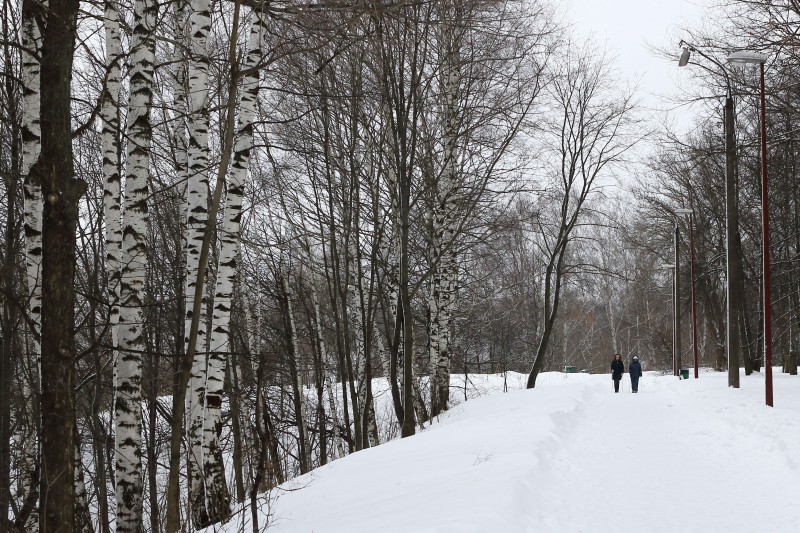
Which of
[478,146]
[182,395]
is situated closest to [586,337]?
[478,146]

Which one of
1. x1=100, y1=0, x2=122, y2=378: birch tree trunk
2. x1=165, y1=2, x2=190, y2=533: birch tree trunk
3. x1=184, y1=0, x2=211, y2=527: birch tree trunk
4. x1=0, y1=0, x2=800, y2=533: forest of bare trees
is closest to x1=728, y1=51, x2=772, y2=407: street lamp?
x1=0, y1=0, x2=800, y2=533: forest of bare trees

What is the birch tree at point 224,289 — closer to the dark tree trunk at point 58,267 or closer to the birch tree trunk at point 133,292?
the birch tree trunk at point 133,292

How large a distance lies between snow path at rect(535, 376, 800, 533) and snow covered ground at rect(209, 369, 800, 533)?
0.9 inches

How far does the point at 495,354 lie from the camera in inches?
1697

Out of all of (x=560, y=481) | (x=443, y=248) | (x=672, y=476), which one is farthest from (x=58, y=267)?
(x=443, y=248)

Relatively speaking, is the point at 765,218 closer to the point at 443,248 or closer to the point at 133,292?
the point at 443,248

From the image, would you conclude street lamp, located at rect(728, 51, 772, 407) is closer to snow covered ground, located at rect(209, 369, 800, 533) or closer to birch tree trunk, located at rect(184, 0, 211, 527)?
snow covered ground, located at rect(209, 369, 800, 533)

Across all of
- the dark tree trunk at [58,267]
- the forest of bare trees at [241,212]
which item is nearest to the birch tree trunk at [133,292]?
the forest of bare trees at [241,212]

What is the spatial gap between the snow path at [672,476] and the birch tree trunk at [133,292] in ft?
12.7

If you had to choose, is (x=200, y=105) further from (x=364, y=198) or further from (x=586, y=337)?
(x=586, y=337)

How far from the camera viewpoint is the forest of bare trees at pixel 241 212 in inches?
180

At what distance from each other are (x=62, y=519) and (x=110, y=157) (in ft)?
16.0

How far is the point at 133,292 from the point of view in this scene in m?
6.68

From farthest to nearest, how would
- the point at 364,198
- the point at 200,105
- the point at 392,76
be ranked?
the point at 364,198 < the point at 392,76 < the point at 200,105
